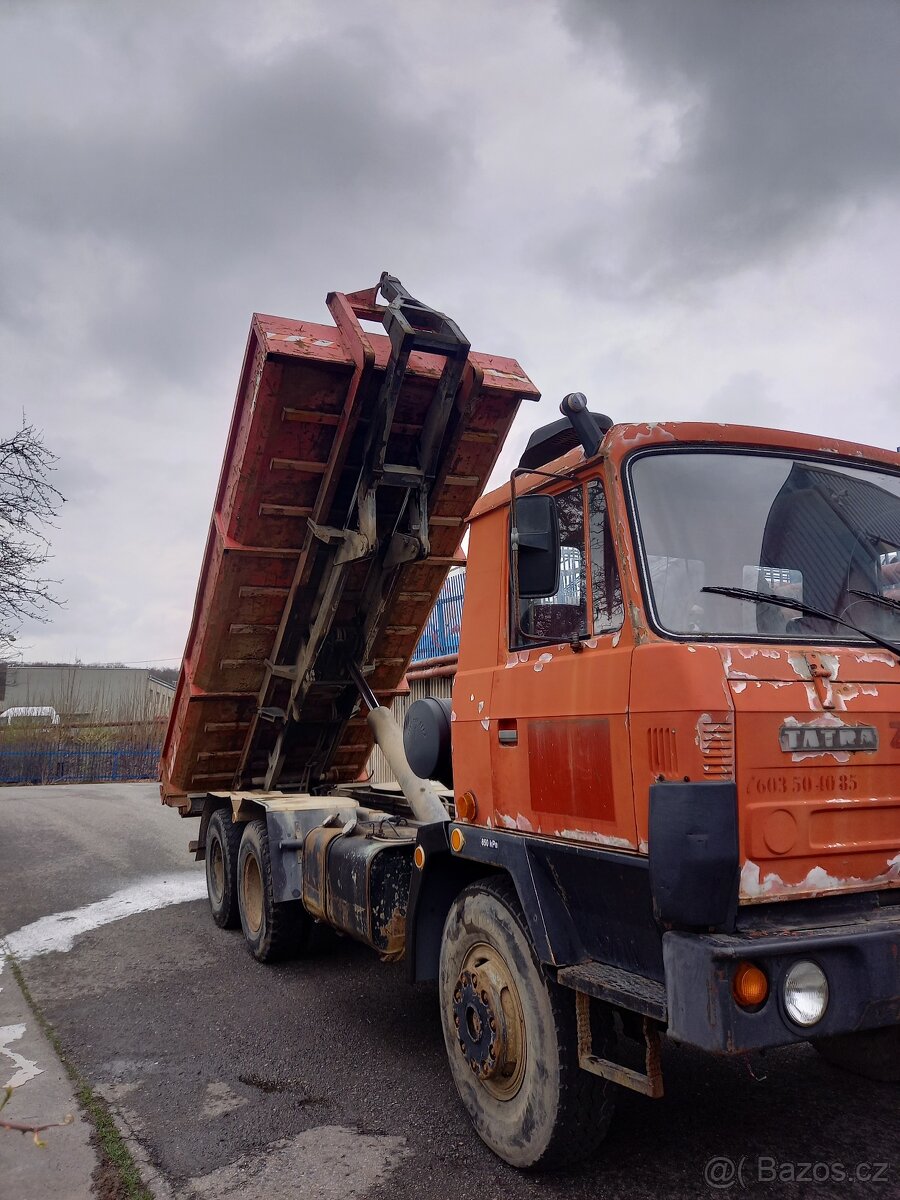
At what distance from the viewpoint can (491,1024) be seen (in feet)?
11.0

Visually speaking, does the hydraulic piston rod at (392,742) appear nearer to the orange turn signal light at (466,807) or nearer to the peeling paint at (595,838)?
the orange turn signal light at (466,807)

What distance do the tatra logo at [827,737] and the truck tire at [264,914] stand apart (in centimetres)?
430

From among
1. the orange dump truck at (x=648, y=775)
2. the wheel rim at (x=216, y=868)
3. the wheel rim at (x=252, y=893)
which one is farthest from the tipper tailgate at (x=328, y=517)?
the wheel rim at (x=252, y=893)

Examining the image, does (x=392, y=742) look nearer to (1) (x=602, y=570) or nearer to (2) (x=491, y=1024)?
Answer: (2) (x=491, y=1024)

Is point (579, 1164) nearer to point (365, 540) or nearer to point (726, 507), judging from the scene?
point (726, 507)

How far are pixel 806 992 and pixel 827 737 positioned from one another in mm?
729

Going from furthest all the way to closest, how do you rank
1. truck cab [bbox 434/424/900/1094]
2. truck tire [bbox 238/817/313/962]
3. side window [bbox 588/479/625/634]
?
truck tire [bbox 238/817/313/962] < side window [bbox 588/479/625/634] < truck cab [bbox 434/424/900/1094]

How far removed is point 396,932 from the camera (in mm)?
4531

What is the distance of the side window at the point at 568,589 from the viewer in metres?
3.21

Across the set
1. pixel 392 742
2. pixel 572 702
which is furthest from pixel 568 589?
pixel 392 742

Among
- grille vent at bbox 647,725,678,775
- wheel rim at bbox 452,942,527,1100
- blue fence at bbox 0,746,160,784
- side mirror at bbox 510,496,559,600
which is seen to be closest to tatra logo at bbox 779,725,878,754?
grille vent at bbox 647,725,678,775

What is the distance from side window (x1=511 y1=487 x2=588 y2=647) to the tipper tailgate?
213 cm

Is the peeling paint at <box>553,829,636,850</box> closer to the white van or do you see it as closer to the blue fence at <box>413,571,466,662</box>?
the blue fence at <box>413,571,466,662</box>

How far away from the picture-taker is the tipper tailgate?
5258 mm
